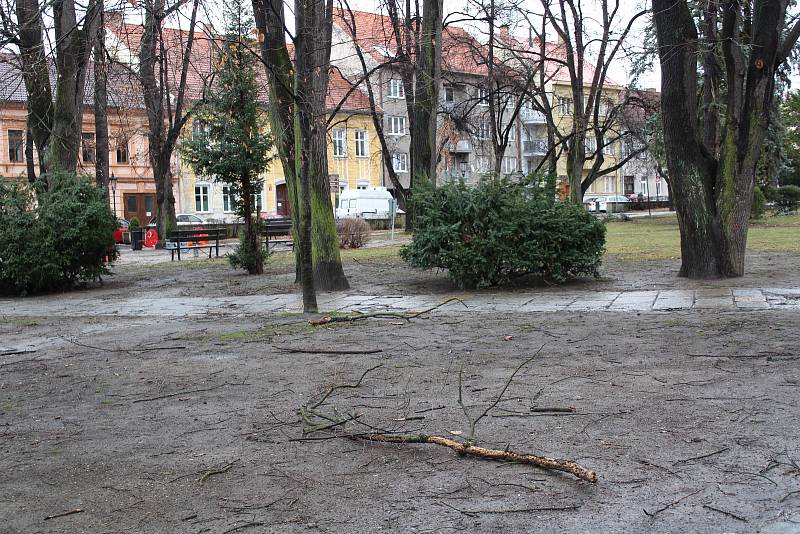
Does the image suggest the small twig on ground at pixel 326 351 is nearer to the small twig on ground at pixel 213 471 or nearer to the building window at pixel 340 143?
the small twig on ground at pixel 213 471

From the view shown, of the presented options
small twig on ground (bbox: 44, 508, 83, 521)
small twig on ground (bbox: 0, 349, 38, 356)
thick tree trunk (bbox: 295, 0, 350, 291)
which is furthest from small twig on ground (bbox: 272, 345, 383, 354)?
thick tree trunk (bbox: 295, 0, 350, 291)

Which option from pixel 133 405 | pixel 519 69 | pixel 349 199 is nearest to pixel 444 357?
pixel 133 405

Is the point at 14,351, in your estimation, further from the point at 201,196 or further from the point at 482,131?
the point at 201,196

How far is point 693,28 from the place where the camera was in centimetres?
1339

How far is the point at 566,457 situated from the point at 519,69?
32.4 metres

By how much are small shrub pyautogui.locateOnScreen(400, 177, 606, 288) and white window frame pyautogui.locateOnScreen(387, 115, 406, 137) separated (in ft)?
156

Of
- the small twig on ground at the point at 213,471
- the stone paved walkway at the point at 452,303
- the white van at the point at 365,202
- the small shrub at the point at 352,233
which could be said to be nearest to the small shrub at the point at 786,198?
the white van at the point at 365,202

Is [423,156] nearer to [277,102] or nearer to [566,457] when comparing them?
[277,102]

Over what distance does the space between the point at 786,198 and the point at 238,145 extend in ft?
107

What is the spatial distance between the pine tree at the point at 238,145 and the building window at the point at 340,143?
39659 millimetres

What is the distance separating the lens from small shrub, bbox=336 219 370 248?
2773cm

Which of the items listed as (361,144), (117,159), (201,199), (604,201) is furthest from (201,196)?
(604,201)

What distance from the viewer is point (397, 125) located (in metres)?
60.9

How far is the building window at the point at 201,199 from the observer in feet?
183
